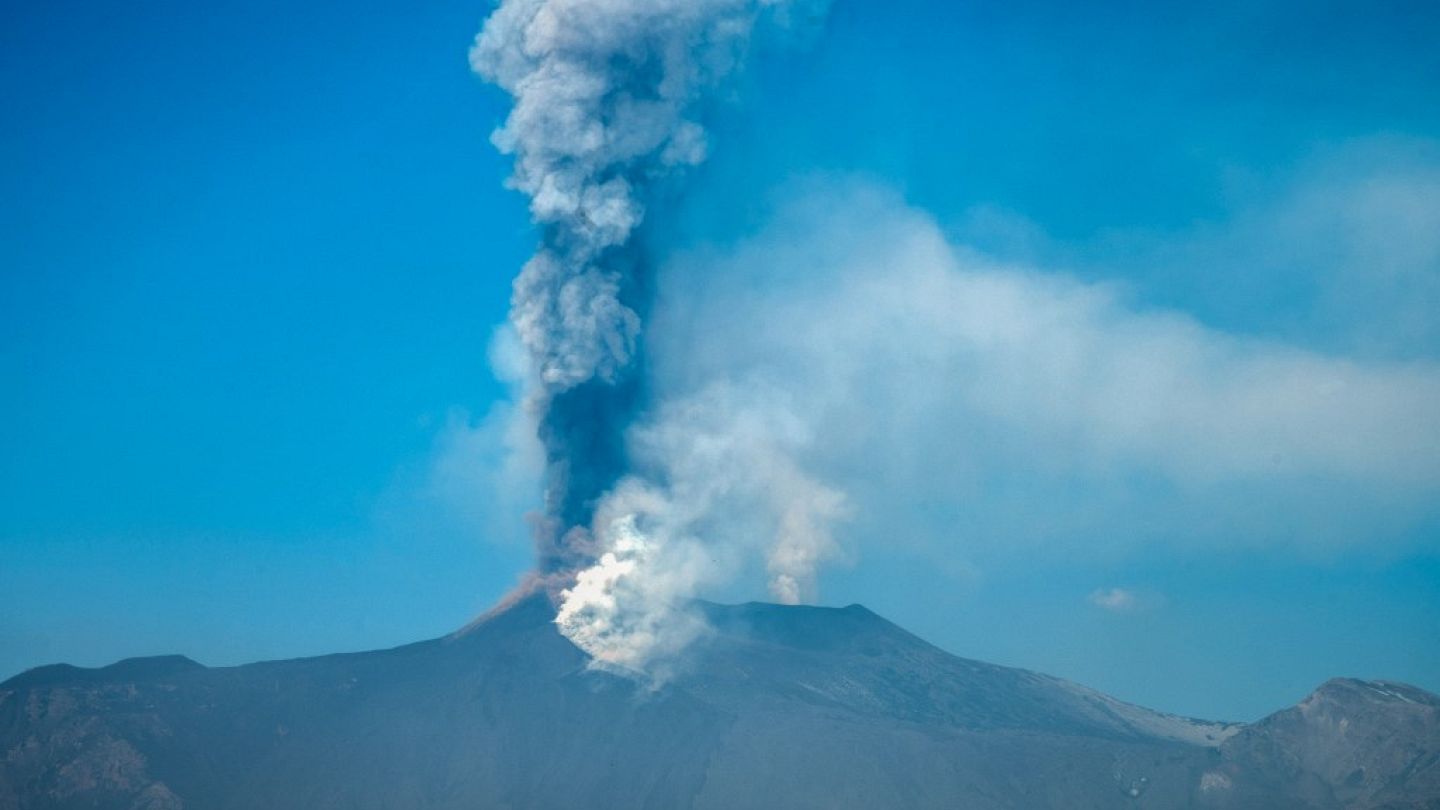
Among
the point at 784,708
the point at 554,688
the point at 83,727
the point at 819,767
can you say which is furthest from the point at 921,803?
the point at 83,727

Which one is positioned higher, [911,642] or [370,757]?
[911,642]

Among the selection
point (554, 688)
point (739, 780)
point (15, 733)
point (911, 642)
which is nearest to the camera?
point (15, 733)

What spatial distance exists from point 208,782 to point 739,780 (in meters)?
35.4

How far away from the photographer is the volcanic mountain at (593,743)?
90062mm

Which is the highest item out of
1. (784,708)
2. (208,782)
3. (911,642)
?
(911,642)

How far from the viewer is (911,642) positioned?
124562mm

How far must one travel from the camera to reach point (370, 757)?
9462 centimetres

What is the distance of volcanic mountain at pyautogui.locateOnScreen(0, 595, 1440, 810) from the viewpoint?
90062 mm

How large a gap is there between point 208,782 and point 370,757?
10.7 meters

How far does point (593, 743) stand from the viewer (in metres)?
98.5

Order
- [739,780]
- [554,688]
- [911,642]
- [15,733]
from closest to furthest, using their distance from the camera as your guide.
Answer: [15,733]
[739,780]
[554,688]
[911,642]

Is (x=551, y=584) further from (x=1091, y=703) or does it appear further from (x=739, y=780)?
(x=1091, y=703)

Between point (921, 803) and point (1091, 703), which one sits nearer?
point (921, 803)

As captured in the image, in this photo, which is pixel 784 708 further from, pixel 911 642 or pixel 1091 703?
pixel 1091 703
